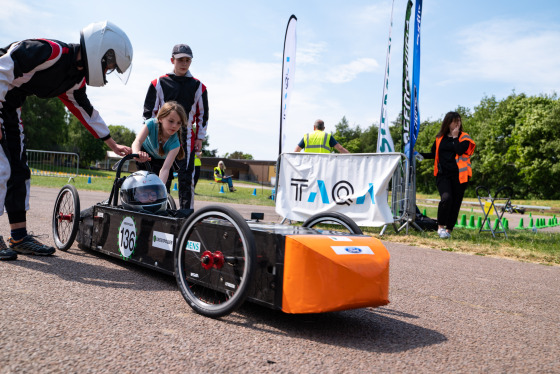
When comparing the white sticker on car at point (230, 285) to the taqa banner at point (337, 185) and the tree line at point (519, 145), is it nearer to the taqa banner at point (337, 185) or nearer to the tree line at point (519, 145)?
the taqa banner at point (337, 185)

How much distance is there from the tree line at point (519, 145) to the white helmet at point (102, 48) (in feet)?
117

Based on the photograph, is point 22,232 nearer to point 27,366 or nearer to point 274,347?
point 27,366

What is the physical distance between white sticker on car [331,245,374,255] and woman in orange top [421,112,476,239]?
16.7 feet

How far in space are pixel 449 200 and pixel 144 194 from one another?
522cm

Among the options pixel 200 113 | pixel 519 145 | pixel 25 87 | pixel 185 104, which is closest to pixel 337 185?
pixel 200 113

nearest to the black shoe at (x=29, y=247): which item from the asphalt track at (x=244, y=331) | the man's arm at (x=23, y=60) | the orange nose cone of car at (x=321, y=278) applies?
the asphalt track at (x=244, y=331)

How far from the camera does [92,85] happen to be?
13.0 feet

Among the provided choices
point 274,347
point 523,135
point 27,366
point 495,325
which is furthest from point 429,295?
point 523,135

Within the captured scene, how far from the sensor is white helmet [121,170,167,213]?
12.7 feet

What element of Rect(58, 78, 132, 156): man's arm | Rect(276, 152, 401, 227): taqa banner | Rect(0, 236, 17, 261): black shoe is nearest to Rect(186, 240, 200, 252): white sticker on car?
Rect(58, 78, 132, 156): man's arm

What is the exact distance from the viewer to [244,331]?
2400 millimetres

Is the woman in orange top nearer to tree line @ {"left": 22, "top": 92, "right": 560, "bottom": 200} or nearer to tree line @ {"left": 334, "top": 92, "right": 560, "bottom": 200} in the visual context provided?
tree line @ {"left": 334, "top": 92, "right": 560, "bottom": 200}

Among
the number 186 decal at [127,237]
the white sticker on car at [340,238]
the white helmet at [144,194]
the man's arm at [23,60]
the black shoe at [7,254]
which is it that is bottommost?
the black shoe at [7,254]

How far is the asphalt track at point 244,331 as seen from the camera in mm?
1946
